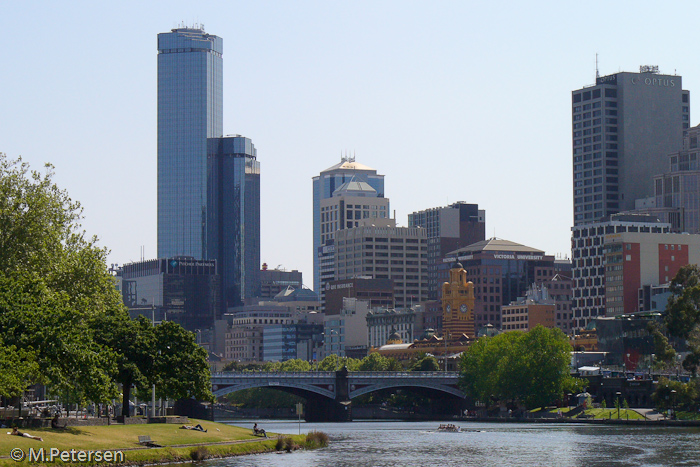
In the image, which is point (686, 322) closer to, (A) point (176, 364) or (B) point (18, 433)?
(A) point (176, 364)

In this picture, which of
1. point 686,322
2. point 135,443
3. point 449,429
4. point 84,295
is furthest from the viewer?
point 686,322

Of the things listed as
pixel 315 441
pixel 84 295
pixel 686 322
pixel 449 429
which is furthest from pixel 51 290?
pixel 686 322

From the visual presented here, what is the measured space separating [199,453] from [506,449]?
39226mm

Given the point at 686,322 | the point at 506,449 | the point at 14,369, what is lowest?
the point at 506,449

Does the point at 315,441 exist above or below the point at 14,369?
below

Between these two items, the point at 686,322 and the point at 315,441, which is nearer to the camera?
the point at 315,441

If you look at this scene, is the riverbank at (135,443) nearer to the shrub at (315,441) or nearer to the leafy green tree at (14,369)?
the leafy green tree at (14,369)

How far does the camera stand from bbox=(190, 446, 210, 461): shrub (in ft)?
347

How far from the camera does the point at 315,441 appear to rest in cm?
13800

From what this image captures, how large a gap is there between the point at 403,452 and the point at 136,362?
27508 millimetres

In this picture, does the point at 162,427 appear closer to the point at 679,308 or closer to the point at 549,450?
the point at 549,450

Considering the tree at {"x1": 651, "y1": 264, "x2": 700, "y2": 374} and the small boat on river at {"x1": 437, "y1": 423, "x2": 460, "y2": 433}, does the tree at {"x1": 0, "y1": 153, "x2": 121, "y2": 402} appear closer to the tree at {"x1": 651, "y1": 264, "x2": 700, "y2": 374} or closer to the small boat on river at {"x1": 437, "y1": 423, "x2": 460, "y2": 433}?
the small boat on river at {"x1": 437, "y1": 423, "x2": 460, "y2": 433}

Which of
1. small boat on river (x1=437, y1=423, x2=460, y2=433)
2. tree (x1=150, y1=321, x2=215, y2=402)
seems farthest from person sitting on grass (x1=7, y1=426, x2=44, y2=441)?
small boat on river (x1=437, y1=423, x2=460, y2=433)

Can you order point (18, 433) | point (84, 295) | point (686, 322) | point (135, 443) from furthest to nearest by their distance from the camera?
point (686, 322), point (84, 295), point (135, 443), point (18, 433)
